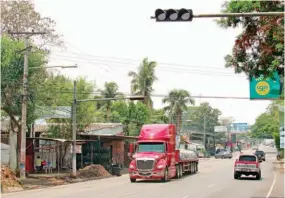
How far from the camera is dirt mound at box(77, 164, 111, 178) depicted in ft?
131

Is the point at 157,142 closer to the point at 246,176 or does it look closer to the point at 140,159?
the point at 140,159

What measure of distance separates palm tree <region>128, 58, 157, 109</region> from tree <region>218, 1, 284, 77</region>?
54321 mm

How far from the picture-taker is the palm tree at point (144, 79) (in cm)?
7262

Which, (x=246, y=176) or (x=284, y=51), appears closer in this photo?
(x=284, y=51)

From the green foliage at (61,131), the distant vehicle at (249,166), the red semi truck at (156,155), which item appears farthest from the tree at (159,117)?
the distant vehicle at (249,166)

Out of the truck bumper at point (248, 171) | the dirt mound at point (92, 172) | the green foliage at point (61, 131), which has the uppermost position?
the green foliage at point (61, 131)

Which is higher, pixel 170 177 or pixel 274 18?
pixel 274 18

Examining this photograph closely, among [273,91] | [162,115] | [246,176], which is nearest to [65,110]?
[246,176]

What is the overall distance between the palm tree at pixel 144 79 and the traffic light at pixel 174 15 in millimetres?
59792

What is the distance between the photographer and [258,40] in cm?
1659

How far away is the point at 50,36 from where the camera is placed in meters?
44.9

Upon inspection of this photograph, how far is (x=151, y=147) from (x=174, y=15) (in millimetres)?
22301

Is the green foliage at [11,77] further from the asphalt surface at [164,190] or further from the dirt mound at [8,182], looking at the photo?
the asphalt surface at [164,190]

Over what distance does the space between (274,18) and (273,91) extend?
14.3m
